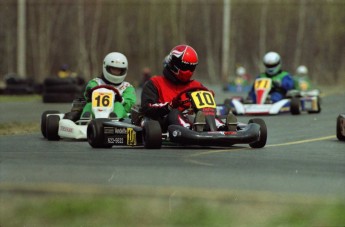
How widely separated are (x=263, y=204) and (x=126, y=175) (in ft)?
7.29

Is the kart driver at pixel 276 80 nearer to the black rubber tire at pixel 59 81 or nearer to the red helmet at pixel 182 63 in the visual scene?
the black rubber tire at pixel 59 81

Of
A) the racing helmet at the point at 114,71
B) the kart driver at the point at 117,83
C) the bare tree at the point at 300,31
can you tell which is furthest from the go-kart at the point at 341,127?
the bare tree at the point at 300,31

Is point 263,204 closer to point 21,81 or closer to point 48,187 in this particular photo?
point 48,187

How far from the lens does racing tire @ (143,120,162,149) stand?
1255 cm

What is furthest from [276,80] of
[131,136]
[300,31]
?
[300,31]

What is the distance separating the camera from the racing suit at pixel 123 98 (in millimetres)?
14891

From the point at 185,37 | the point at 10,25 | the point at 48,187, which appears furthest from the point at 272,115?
the point at 185,37

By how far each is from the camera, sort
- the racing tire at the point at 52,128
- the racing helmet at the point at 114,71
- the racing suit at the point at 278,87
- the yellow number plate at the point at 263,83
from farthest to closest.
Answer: the racing suit at the point at 278,87 → the yellow number plate at the point at 263,83 → the racing helmet at the point at 114,71 → the racing tire at the point at 52,128

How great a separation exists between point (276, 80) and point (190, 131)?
35.0 ft

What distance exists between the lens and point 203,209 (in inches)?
303

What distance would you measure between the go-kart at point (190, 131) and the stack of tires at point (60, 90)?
15.2m

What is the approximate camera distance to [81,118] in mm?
14875

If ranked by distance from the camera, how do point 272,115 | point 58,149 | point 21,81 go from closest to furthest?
1. point 58,149
2. point 272,115
3. point 21,81

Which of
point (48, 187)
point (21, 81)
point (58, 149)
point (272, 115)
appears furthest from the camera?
point (21, 81)
